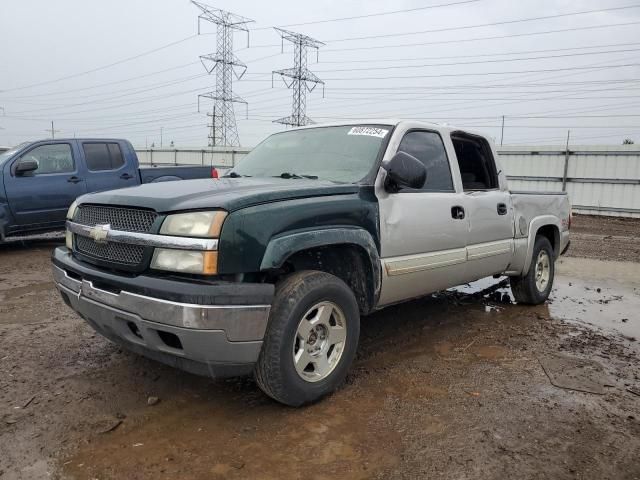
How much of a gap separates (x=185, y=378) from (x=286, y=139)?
7.27 feet

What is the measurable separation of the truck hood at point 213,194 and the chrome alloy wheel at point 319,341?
708 mm

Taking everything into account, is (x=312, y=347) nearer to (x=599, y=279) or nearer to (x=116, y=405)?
(x=116, y=405)

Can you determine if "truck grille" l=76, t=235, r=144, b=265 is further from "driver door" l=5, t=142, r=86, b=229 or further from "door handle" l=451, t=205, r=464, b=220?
"driver door" l=5, t=142, r=86, b=229

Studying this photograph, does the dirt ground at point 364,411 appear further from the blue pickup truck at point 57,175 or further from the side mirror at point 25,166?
the side mirror at point 25,166

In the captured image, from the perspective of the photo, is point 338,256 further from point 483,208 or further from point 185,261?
point 483,208

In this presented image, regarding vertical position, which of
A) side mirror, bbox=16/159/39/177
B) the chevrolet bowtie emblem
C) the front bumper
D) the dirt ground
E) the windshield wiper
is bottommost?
the dirt ground

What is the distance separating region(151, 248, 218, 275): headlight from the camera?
2705mm

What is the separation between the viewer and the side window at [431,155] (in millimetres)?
4180

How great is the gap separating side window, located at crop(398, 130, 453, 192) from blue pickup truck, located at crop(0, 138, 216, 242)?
4497 mm

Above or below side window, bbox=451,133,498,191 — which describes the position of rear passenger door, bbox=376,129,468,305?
below

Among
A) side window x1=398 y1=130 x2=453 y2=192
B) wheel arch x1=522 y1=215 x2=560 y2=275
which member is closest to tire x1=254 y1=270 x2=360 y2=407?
side window x1=398 y1=130 x2=453 y2=192

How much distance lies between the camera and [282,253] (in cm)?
289

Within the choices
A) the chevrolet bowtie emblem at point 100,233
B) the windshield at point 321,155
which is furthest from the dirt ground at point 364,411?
the windshield at point 321,155

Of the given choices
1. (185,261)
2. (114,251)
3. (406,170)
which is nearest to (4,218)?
(114,251)
